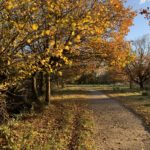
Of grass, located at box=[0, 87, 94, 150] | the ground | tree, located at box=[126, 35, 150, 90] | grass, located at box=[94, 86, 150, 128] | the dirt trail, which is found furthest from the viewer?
tree, located at box=[126, 35, 150, 90]

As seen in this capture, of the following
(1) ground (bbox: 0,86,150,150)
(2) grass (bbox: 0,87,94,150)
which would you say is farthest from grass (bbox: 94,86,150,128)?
(2) grass (bbox: 0,87,94,150)

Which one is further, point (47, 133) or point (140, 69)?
point (140, 69)

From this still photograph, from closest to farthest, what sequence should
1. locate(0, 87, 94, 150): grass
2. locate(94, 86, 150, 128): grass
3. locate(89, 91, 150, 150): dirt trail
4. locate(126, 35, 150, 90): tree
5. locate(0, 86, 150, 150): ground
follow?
locate(0, 87, 94, 150): grass, locate(0, 86, 150, 150): ground, locate(89, 91, 150, 150): dirt trail, locate(94, 86, 150, 128): grass, locate(126, 35, 150, 90): tree

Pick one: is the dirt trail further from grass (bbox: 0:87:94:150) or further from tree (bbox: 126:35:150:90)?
tree (bbox: 126:35:150:90)

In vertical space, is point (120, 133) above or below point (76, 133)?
below

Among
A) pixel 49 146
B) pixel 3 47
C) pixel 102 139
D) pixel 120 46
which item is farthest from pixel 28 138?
pixel 120 46

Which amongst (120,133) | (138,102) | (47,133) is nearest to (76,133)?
(47,133)

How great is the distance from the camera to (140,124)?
13.3 meters

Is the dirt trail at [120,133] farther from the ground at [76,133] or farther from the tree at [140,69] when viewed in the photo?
the tree at [140,69]

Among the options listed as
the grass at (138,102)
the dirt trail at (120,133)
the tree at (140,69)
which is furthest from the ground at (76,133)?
the tree at (140,69)

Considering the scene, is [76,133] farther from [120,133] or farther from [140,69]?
[140,69]

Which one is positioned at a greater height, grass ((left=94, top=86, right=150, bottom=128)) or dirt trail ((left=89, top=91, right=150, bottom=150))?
grass ((left=94, top=86, right=150, bottom=128))

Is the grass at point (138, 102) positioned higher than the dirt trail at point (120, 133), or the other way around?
the grass at point (138, 102)

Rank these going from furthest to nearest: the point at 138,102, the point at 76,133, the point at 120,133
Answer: the point at 138,102, the point at 120,133, the point at 76,133
